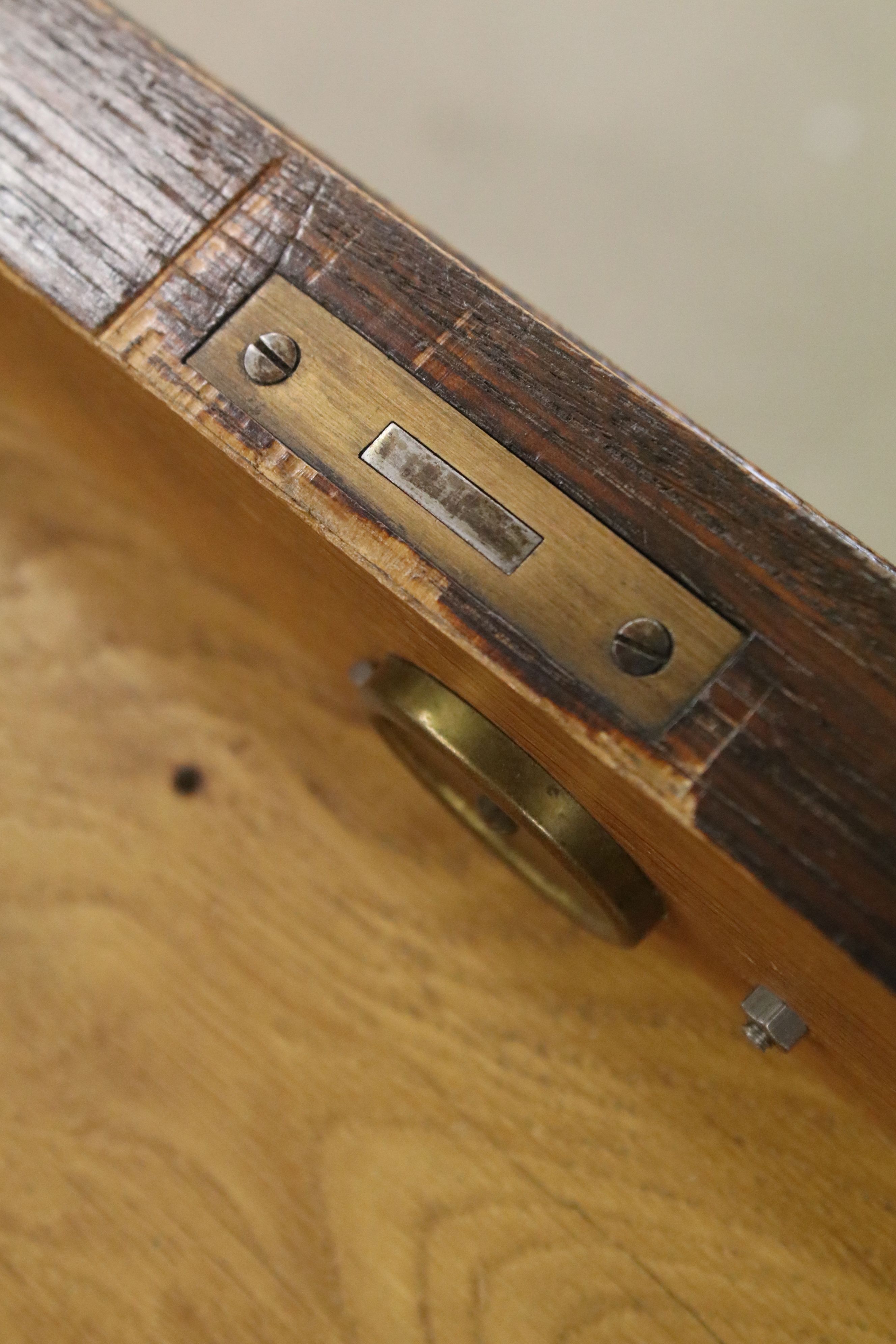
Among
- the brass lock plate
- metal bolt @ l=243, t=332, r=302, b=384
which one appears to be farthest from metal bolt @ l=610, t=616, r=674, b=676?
metal bolt @ l=243, t=332, r=302, b=384

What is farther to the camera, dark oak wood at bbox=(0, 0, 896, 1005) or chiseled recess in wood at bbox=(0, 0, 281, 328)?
chiseled recess in wood at bbox=(0, 0, 281, 328)

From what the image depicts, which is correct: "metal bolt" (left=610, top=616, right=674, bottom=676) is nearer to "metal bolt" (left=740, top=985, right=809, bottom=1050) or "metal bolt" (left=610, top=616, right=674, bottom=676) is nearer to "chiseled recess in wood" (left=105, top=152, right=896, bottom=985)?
"chiseled recess in wood" (left=105, top=152, right=896, bottom=985)

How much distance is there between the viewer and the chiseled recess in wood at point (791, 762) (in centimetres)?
38

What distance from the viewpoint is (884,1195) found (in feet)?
1.84

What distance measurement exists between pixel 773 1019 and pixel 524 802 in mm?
144

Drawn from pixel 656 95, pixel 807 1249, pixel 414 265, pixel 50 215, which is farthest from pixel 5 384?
pixel 807 1249

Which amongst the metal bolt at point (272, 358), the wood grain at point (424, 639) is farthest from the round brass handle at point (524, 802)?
the metal bolt at point (272, 358)

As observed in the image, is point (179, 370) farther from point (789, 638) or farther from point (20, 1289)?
point (20, 1289)

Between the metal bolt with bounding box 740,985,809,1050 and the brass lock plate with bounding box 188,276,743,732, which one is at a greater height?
the brass lock plate with bounding box 188,276,743,732

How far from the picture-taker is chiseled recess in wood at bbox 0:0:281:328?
49cm

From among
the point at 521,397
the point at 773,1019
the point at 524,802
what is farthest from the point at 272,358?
the point at 773,1019

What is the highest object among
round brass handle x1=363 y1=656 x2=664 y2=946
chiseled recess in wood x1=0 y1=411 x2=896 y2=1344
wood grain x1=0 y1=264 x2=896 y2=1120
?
wood grain x1=0 y1=264 x2=896 y2=1120

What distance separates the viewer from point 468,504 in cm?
44

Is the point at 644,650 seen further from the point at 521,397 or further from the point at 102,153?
the point at 102,153
